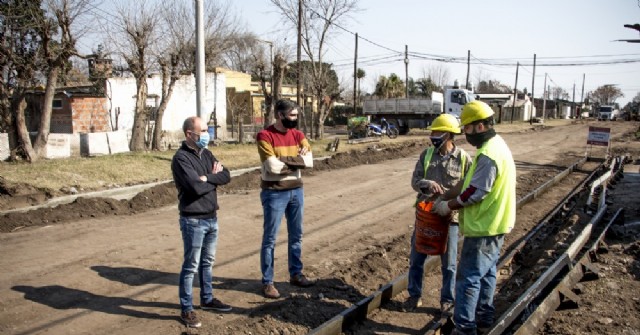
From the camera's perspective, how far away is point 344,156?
1908 cm

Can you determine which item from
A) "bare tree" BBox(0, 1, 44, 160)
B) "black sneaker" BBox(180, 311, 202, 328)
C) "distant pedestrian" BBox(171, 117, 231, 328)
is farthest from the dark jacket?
"bare tree" BBox(0, 1, 44, 160)

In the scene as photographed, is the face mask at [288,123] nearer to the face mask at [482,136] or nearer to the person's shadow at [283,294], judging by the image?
the person's shadow at [283,294]

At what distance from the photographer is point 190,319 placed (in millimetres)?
5000

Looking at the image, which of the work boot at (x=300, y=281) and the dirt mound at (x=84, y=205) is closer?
the work boot at (x=300, y=281)

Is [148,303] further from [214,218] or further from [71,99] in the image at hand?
[71,99]

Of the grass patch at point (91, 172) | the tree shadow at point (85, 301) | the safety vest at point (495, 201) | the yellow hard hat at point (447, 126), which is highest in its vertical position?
the yellow hard hat at point (447, 126)

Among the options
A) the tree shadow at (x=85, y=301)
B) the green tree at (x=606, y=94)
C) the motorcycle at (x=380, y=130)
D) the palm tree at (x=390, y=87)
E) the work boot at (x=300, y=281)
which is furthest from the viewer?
the green tree at (x=606, y=94)

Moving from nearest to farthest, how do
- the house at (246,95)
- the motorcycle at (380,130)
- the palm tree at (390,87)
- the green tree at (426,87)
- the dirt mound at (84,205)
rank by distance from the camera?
the dirt mound at (84,205) < the motorcycle at (380,130) < the house at (246,95) < the palm tree at (390,87) < the green tree at (426,87)

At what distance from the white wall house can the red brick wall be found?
510 millimetres

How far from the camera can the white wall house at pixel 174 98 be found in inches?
1053

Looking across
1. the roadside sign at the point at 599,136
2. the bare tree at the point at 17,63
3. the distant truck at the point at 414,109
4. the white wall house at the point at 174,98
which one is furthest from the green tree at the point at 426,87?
the bare tree at the point at 17,63

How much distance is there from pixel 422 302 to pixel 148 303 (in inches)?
123

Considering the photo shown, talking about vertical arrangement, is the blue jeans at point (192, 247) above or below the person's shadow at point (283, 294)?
above

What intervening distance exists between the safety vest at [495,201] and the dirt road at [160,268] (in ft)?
6.63
